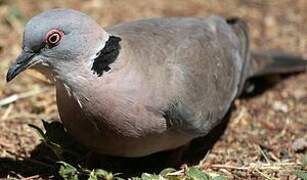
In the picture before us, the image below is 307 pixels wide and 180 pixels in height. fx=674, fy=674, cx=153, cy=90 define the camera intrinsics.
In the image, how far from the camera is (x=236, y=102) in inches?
213

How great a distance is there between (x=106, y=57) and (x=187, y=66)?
0.63 meters

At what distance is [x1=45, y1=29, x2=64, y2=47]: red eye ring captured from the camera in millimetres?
3484

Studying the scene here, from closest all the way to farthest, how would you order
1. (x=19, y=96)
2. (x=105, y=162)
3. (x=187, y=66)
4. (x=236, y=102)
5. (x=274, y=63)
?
(x=187, y=66)
(x=105, y=162)
(x=19, y=96)
(x=236, y=102)
(x=274, y=63)

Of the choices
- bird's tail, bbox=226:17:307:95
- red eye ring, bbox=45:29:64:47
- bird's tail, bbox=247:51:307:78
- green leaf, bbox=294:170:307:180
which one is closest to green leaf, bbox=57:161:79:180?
red eye ring, bbox=45:29:64:47

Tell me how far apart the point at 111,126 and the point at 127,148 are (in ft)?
0.73

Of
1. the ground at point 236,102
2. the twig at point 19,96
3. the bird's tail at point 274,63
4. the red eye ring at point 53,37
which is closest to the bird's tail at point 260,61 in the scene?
the bird's tail at point 274,63

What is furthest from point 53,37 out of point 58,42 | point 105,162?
point 105,162

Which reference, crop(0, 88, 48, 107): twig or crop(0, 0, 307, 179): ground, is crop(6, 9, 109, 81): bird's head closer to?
crop(0, 0, 307, 179): ground

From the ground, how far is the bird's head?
0.79m

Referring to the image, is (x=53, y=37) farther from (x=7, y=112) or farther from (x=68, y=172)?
(x=7, y=112)

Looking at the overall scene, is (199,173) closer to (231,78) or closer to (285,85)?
(231,78)

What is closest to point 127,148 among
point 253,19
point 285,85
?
point 285,85

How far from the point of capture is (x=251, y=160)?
4.46 m

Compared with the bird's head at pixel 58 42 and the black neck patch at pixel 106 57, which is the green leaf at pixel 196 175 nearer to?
the black neck patch at pixel 106 57
